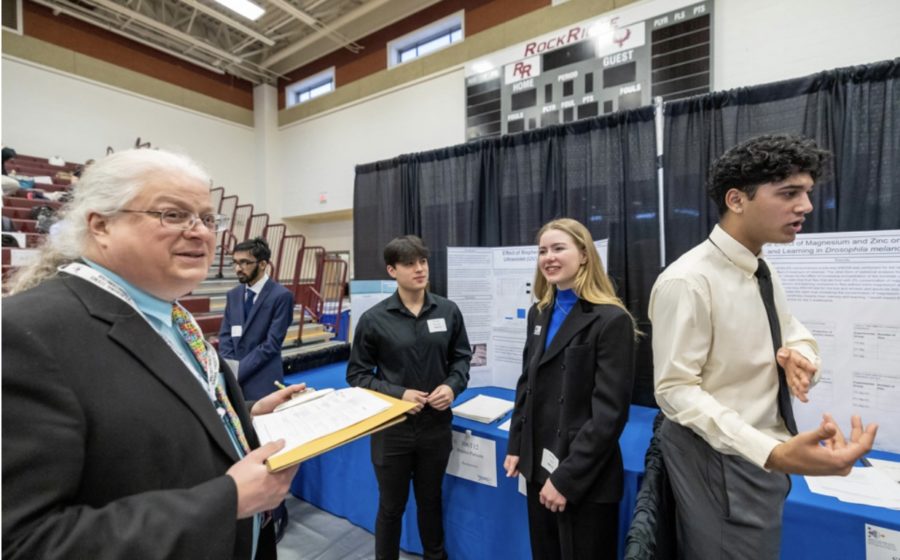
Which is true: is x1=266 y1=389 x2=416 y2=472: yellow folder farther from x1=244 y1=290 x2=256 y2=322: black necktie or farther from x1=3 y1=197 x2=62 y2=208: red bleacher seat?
x1=3 y1=197 x2=62 y2=208: red bleacher seat

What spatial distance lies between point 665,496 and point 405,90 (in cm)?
Result: 628

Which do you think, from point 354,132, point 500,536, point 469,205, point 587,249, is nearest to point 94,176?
point 587,249

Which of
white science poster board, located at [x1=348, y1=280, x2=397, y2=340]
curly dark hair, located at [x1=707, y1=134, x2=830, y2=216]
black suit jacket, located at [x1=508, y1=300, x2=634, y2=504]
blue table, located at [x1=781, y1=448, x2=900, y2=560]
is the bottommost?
blue table, located at [x1=781, y1=448, x2=900, y2=560]

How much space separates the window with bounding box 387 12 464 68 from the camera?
5797 mm

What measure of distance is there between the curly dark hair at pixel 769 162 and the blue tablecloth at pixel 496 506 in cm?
116

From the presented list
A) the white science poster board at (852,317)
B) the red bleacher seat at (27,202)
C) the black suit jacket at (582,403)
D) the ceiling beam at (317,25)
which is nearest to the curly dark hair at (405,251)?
the black suit jacket at (582,403)

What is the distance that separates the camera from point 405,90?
20.5 ft

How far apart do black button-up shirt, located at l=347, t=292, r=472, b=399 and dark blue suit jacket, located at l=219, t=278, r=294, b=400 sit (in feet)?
2.47

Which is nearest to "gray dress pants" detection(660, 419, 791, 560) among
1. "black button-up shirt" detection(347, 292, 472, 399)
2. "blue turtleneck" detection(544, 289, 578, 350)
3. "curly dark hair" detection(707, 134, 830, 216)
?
"blue turtleneck" detection(544, 289, 578, 350)

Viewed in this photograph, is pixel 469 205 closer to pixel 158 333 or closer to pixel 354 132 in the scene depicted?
pixel 158 333

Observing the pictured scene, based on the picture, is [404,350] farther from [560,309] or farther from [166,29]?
[166,29]

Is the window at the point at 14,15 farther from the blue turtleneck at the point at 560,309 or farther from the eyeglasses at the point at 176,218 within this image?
the blue turtleneck at the point at 560,309

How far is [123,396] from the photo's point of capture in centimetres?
69

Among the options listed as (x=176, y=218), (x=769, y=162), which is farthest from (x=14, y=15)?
(x=769, y=162)
